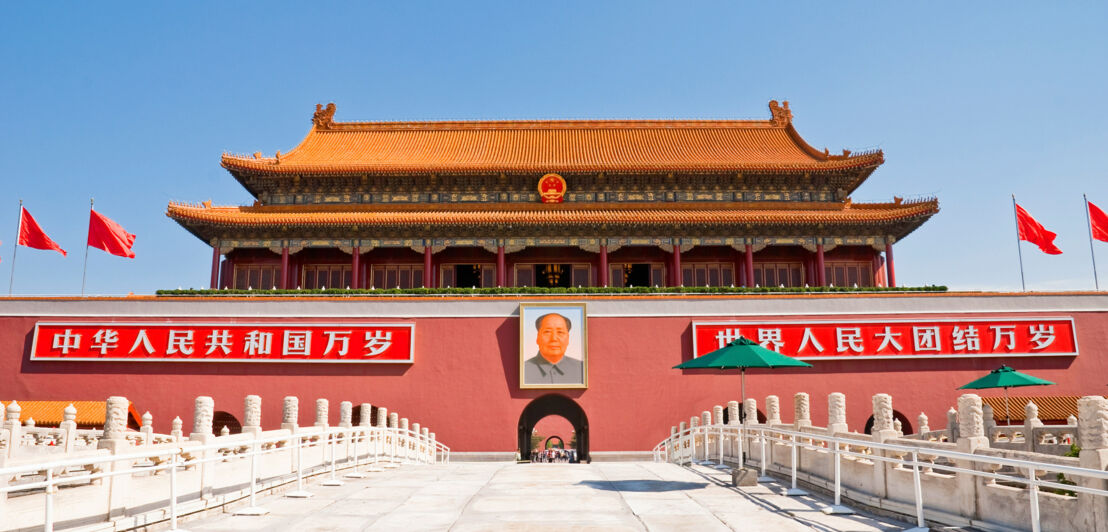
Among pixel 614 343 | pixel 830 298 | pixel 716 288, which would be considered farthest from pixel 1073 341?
pixel 614 343

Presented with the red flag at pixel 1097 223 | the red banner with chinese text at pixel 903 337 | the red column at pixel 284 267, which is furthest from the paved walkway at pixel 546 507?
the red flag at pixel 1097 223

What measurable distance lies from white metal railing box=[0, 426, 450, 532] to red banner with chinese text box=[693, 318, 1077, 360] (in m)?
11.7

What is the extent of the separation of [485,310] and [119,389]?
1096cm

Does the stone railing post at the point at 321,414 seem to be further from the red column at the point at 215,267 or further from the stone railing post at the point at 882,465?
the red column at the point at 215,267

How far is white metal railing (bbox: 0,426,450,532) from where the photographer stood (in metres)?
6.70

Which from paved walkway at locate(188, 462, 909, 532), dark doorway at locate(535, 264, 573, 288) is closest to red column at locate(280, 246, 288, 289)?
dark doorway at locate(535, 264, 573, 288)

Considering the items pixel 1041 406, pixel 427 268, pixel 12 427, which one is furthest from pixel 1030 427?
pixel 12 427

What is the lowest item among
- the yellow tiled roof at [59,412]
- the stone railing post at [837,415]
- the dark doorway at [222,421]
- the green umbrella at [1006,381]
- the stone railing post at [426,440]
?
the stone railing post at [426,440]

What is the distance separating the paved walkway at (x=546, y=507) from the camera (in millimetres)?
Answer: 8617

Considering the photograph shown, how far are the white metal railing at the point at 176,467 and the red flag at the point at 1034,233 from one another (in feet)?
69.5

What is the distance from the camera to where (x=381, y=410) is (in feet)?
62.6

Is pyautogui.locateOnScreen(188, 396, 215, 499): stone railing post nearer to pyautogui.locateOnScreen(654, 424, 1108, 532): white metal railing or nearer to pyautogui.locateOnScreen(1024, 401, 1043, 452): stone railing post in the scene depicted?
pyautogui.locateOnScreen(654, 424, 1108, 532): white metal railing

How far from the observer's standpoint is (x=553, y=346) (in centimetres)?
2347

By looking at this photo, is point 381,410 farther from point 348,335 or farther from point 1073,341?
point 1073,341
